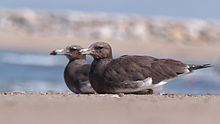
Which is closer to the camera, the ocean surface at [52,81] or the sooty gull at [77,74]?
the sooty gull at [77,74]

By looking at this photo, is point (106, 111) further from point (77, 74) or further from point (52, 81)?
point (52, 81)

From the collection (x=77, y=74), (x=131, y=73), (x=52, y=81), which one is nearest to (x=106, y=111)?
(x=131, y=73)

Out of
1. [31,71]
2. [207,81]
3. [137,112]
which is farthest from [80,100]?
[31,71]

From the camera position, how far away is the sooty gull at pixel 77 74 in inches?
431

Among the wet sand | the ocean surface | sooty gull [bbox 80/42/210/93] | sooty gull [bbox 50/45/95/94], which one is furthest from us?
the ocean surface

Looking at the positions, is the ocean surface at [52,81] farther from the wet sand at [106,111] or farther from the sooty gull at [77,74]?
A: the wet sand at [106,111]

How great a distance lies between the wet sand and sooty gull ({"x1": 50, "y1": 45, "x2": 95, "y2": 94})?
8.72 feet

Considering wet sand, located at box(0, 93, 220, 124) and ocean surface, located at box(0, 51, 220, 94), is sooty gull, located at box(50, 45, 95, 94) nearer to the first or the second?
wet sand, located at box(0, 93, 220, 124)

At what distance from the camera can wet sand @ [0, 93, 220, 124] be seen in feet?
20.0

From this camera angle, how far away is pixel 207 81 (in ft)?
74.4

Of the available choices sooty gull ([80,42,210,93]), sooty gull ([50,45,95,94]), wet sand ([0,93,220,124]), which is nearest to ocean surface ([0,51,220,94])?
sooty gull ([50,45,95,94])

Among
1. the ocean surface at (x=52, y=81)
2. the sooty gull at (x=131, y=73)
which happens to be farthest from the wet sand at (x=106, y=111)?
the ocean surface at (x=52, y=81)

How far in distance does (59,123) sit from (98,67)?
4.27 m

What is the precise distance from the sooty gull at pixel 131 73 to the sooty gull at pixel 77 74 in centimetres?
63
